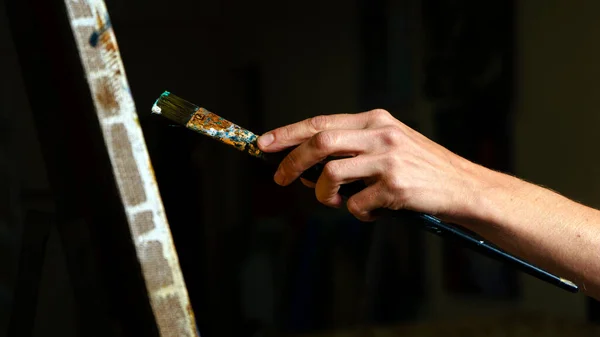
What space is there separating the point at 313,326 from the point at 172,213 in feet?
0.93

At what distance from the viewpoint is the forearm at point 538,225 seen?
60 cm

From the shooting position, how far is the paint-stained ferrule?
21.0 inches

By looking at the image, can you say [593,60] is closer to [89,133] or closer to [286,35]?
[286,35]

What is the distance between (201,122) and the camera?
536 mm

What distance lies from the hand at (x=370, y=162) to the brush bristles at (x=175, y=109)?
6 centimetres

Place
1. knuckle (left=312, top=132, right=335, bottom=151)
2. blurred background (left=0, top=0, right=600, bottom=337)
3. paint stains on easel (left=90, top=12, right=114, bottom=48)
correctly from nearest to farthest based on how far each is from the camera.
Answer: paint stains on easel (left=90, top=12, right=114, bottom=48) → knuckle (left=312, top=132, right=335, bottom=151) → blurred background (left=0, top=0, right=600, bottom=337)

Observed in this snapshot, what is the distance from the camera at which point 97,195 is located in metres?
0.46

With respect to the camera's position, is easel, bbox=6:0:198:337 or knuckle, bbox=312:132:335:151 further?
knuckle, bbox=312:132:335:151

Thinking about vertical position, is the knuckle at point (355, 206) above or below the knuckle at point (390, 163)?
below

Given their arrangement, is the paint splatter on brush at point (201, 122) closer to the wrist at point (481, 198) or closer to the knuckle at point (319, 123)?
the knuckle at point (319, 123)

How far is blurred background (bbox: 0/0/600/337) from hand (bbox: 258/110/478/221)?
237 mm

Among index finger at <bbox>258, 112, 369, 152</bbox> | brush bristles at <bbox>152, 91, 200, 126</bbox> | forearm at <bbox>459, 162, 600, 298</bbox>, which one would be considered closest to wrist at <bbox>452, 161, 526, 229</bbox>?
forearm at <bbox>459, 162, 600, 298</bbox>

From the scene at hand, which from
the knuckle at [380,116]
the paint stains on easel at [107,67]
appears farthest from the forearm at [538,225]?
the paint stains on easel at [107,67]

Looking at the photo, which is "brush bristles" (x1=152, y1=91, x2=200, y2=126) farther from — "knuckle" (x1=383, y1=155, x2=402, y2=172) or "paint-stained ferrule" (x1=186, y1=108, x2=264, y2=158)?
"knuckle" (x1=383, y1=155, x2=402, y2=172)
